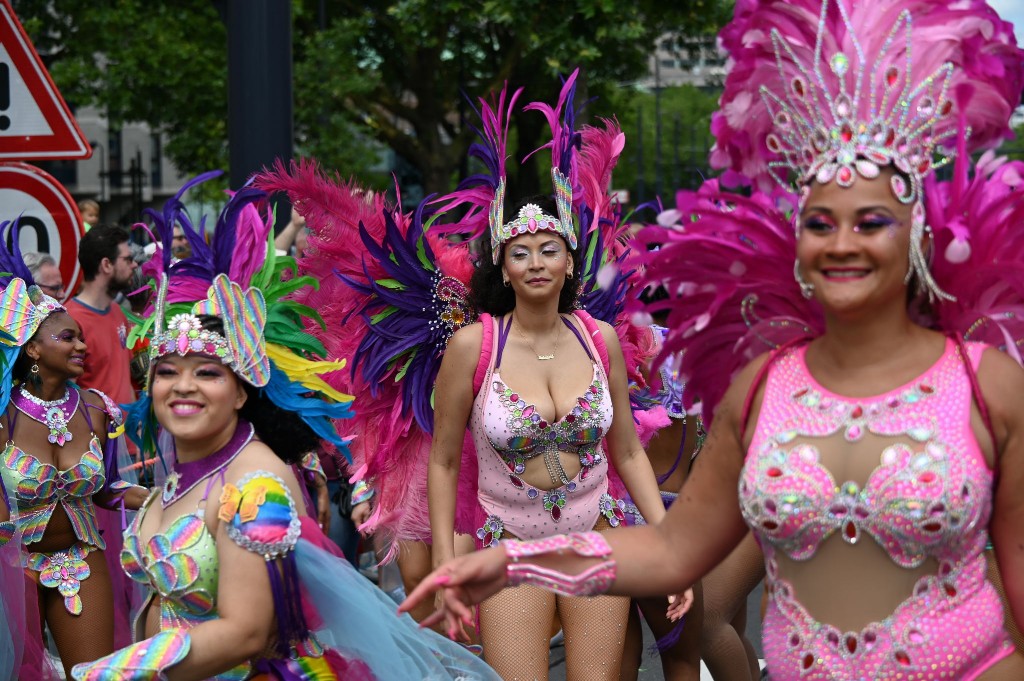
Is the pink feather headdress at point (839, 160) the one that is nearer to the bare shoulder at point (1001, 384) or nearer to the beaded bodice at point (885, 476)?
the bare shoulder at point (1001, 384)

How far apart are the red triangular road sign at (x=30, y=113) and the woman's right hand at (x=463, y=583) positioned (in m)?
4.10

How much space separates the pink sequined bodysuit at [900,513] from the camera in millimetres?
2994

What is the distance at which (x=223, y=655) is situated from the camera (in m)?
3.80

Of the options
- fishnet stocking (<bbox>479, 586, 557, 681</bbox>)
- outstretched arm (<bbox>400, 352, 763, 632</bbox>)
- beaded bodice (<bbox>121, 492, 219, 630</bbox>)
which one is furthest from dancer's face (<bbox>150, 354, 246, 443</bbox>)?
fishnet stocking (<bbox>479, 586, 557, 681</bbox>)

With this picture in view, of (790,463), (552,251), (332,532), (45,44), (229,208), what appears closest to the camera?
(790,463)

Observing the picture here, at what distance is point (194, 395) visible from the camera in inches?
164

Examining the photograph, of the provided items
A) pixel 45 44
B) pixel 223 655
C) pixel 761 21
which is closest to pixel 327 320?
pixel 223 655

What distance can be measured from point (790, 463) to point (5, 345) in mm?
3824

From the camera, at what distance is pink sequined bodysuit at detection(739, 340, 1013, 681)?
9.82 feet

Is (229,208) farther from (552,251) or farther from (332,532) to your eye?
(332,532)

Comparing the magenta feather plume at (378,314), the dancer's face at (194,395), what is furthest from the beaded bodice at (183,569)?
the magenta feather plume at (378,314)

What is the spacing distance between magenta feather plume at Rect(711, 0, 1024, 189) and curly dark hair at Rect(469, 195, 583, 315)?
2355 millimetres

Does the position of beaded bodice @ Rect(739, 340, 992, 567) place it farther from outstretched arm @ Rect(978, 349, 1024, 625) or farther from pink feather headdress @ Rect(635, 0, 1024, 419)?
pink feather headdress @ Rect(635, 0, 1024, 419)

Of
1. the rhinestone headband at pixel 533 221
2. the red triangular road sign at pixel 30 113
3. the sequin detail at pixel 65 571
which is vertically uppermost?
the red triangular road sign at pixel 30 113
